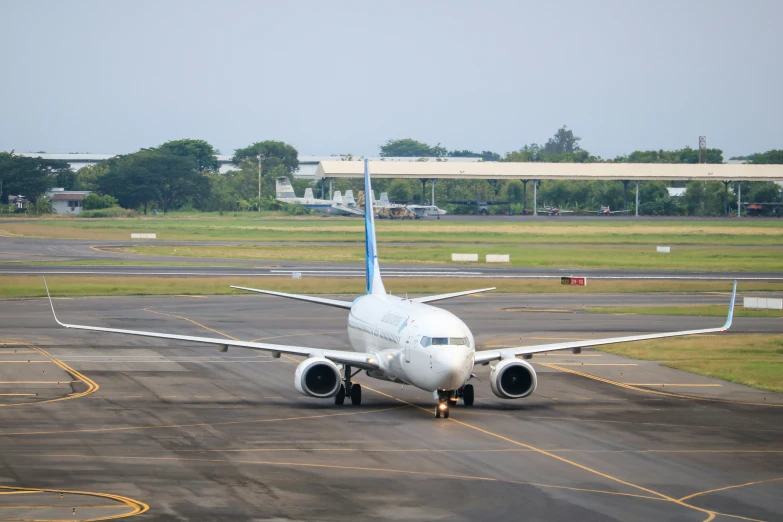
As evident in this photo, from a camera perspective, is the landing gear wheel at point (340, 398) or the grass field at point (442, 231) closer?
the landing gear wheel at point (340, 398)

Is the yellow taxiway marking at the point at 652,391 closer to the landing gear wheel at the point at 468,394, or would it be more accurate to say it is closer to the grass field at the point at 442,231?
the landing gear wheel at the point at 468,394

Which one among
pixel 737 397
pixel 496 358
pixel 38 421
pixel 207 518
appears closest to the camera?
pixel 207 518

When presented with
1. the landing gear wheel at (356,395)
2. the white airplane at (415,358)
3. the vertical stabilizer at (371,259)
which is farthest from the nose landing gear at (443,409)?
the vertical stabilizer at (371,259)

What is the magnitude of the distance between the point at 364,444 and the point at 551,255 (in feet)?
286

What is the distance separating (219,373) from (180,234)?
109 meters

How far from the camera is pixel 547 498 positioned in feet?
85.6

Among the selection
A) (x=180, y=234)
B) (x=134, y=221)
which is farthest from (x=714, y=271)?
(x=134, y=221)

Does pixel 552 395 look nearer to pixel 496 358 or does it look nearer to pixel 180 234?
pixel 496 358

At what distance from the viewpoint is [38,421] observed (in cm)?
3528

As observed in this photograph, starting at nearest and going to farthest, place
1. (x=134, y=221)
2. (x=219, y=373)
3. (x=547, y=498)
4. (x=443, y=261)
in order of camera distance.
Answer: (x=547, y=498)
(x=219, y=373)
(x=443, y=261)
(x=134, y=221)

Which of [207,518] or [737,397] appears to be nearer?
[207,518]

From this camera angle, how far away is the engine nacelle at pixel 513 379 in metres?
37.8

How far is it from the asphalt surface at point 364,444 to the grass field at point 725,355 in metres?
1.53

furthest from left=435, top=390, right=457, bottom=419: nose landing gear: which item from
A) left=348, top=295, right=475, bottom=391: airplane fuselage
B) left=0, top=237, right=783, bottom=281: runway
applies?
left=0, top=237, right=783, bottom=281: runway
